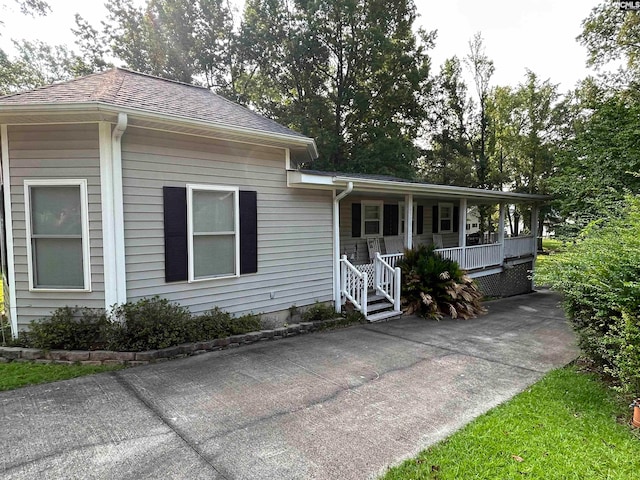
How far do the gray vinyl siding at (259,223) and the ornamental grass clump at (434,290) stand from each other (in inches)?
84.8

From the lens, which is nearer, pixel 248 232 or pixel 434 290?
pixel 248 232

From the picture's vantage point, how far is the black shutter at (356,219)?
10086mm

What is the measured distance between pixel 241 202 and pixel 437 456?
455 centimetres

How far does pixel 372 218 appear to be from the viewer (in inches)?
420

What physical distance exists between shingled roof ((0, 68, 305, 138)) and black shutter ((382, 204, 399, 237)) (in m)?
5.09

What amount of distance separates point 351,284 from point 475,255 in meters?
5.56

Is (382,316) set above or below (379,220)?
below

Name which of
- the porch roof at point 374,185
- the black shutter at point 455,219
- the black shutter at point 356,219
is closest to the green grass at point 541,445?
the porch roof at point 374,185

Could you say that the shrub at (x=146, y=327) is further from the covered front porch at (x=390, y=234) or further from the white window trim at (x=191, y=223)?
the covered front porch at (x=390, y=234)

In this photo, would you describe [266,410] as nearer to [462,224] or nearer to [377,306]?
[377,306]

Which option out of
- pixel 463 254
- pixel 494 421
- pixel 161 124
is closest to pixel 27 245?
pixel 161 124

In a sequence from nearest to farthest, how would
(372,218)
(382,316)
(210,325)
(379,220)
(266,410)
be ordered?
(266,410) → (210,325) → (382,316) → (372,218) → (379,220)

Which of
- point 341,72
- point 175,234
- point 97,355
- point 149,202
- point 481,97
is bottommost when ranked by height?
point 97,355

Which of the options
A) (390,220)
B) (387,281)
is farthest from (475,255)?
(387,281)
